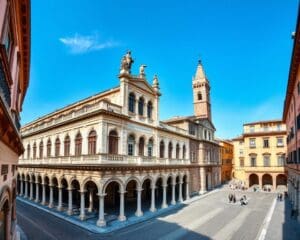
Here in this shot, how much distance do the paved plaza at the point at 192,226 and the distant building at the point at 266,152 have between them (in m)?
18.3

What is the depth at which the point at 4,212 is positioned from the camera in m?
8.48

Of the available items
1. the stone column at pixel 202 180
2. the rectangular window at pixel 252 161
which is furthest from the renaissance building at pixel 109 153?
the rectangular window at pixel 252 161

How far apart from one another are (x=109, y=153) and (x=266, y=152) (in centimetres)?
3579

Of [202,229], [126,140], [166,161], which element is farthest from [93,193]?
[202,229]

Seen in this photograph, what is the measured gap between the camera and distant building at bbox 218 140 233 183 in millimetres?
59138

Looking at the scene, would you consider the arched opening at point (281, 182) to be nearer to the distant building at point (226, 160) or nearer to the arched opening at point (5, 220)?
the distant building at point (226, 160)

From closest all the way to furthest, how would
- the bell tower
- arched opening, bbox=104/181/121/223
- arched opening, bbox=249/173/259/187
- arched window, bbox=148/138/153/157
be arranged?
arched opening, bbox=104/181/121/223 < arched window, bbox=148/138/153/157 < the bell tower < arched opening, bbox=249/173/259/187

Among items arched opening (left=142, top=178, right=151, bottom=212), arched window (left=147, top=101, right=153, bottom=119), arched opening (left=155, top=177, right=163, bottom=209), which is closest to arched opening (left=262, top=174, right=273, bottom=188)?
arched opening (left=155, top=177, right=163, bottom=209)

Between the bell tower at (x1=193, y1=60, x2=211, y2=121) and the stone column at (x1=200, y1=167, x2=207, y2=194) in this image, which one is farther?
the bell tower at (x1=193, y1=60, x2=211, y2=121)

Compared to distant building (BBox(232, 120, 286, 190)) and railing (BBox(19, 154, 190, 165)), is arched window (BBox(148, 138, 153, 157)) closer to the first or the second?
railing (BBox(19, 154, 190, 165))

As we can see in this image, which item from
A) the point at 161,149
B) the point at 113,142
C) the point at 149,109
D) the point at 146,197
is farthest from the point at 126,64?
the point at 146,197

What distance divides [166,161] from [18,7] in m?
22.7

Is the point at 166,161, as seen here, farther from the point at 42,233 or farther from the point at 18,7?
the point at 18,7

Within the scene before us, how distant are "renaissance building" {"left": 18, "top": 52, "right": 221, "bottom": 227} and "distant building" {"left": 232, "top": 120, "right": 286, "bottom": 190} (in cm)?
1665
